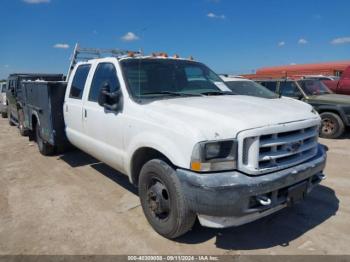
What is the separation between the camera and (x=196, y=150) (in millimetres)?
2756

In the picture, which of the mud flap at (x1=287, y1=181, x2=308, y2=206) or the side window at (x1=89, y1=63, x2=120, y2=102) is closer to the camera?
the mud flap at (x1=287, y1=181, x2=308, y2=206)

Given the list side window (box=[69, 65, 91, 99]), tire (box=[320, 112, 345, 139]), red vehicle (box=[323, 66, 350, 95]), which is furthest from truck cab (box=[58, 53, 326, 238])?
red vehicle (box=[323, 66, 350, 95])

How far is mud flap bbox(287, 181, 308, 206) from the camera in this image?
3057 mm

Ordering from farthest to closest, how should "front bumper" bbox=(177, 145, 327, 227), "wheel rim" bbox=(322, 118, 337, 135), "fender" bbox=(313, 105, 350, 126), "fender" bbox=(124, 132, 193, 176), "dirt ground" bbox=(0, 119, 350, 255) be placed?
"wheel rim" bbox=(322, 118, 337, 135) → "fender" bbox=(313, 105, 350, 126) → "dirt ground" bbox=(0, 119, 350, 255) → "fender" bbox=(124, 132, 193, 176) → "front bumper" bbox=(177, 145, 327, 227)

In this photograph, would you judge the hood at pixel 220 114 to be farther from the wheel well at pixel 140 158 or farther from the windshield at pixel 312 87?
the windshield at pixel 312 87

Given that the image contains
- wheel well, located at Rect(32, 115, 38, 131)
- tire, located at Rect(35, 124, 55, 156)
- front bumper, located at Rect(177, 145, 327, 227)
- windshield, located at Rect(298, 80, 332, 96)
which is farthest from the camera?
windshield, located at Rect(298, 80, 332, 96)

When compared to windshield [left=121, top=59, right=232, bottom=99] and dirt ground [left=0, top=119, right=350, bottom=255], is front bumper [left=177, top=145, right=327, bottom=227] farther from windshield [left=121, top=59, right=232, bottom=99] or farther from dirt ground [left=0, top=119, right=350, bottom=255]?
windshield [left=121, top=59, right=232, bottom=99]

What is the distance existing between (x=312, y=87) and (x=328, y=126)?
141cm

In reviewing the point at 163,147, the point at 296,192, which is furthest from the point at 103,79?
the point at 296,192

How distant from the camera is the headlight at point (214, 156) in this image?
2.76 m

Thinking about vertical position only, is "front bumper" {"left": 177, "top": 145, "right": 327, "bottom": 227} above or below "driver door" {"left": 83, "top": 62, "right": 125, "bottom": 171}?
below

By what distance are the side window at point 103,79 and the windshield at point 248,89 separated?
4.37m

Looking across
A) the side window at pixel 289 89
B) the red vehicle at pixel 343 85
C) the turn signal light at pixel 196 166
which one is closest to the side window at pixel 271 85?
the side window at pixel 289 89

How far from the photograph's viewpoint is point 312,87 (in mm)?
9500
